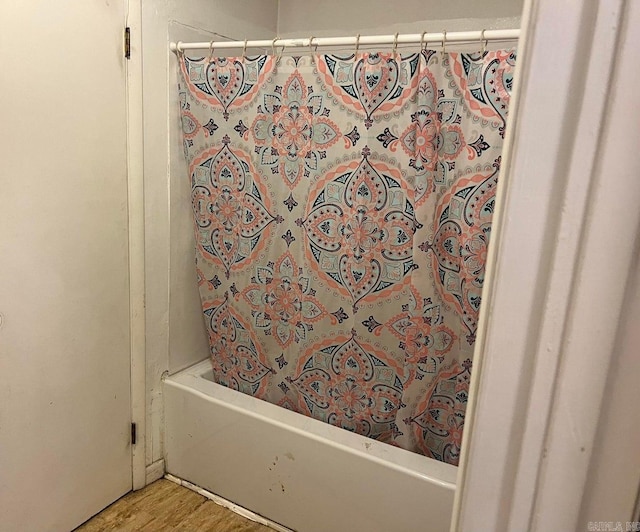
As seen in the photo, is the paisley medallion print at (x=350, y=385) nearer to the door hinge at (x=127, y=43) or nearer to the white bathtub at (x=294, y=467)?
the white bathtub at (x=294, y=467)

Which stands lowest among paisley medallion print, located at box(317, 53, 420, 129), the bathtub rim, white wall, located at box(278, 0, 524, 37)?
the bathtub rim

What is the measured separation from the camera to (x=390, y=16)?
81.4 inches

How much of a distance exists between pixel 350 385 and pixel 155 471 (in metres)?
0.88

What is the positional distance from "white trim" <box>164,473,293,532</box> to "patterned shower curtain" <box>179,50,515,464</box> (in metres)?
0.39

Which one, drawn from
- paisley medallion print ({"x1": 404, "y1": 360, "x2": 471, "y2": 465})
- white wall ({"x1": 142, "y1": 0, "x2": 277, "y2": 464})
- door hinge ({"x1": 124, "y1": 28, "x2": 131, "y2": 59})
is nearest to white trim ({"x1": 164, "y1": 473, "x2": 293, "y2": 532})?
white wall ({"x1": 142, "y1": 0, "x2": 277, "y2": 464})

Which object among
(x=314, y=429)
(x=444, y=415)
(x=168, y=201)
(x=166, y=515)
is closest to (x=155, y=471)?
(x=166, y=515)

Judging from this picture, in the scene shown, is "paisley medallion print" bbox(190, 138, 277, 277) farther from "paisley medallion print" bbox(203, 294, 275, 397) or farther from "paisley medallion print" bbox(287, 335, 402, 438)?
"paisley medallion print" bbox(287, 335, 402, 438)

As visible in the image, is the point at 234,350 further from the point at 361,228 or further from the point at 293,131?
the point at 293,131

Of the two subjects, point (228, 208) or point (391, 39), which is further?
point (228, 208)

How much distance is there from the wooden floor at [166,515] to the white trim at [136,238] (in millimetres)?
84

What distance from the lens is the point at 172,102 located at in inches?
70.9

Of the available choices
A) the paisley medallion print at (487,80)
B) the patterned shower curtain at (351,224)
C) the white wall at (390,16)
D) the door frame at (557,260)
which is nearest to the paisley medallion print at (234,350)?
the patterned shower curtain at (351,224)

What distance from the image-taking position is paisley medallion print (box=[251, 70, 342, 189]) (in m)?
1.58

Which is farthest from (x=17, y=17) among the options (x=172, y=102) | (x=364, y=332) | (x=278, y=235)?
(x=364, y=332)
